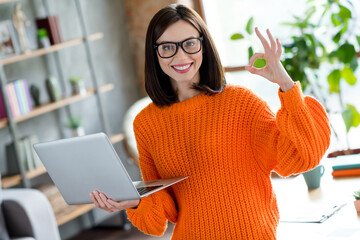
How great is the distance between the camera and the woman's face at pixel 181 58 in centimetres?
163

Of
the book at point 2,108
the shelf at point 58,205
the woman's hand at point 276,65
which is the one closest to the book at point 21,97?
the book at point 2,108

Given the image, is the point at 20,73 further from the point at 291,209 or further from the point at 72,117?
the point at 291,209

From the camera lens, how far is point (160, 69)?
69.4 inches

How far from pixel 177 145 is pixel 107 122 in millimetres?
2878

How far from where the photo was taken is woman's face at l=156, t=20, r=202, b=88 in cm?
163

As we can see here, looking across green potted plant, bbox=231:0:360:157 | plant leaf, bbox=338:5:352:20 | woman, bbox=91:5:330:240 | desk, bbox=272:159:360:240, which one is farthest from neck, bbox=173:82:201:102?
plant leaf, bbox=338:5:352:20

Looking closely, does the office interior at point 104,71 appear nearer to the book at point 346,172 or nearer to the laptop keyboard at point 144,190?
the book at point 346,172

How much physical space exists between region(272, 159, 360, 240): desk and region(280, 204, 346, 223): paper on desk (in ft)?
0.04

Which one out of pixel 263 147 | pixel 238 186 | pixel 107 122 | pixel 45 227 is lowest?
pixel 45 227

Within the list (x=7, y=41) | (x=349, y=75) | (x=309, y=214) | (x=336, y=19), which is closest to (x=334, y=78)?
(x=349, y=75)

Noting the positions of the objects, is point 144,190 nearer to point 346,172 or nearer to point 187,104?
point 187,104

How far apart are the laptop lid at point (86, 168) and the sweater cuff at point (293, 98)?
467 mm

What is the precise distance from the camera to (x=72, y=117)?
4234 mm

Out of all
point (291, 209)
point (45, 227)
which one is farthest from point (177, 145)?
point (45, 227)
